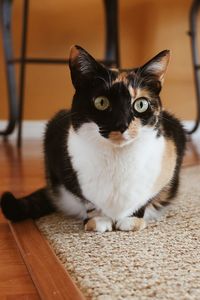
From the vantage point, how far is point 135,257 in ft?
2.55

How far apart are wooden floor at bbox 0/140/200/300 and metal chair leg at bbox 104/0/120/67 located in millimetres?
648

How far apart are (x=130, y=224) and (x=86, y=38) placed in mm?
1838

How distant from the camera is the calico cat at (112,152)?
833 mm

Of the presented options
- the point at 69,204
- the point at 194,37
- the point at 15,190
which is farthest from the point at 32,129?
the point at 69,204

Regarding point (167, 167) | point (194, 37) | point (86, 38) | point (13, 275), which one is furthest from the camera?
point (86, 38)

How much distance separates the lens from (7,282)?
2.32ft

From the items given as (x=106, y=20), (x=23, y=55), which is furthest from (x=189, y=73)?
(x=23, y=55)

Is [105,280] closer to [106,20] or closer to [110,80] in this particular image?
[110,80]

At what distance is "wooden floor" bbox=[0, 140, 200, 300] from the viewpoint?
685mm

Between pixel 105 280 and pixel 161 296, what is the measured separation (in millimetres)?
101

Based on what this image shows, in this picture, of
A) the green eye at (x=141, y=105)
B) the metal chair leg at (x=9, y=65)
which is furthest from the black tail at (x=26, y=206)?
the metal chair leg at (x=9, y=65)

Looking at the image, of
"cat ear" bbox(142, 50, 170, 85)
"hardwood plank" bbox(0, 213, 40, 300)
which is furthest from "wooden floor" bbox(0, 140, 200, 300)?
"cat ear" bbox(142, 50, 170, 85)

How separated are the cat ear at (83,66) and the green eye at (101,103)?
57mm

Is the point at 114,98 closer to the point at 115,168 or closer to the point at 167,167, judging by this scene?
the point at 115,168
